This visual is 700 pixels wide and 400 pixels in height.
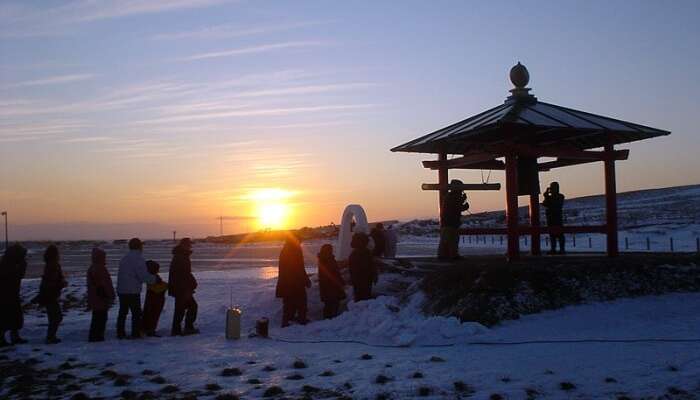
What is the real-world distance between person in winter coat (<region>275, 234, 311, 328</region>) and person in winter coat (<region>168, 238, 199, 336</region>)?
5.99 feet

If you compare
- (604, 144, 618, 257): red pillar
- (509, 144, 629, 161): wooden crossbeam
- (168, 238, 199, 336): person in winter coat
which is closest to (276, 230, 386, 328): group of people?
(168, 238, 199, 336): person in winter coat

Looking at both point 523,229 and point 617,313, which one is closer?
point 617,313

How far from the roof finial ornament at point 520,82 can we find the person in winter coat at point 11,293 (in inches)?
474

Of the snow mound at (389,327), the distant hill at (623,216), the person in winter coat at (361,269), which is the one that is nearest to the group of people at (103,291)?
the snow mound at (389,327)

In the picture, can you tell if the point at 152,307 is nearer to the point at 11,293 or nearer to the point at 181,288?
the point at 181,288

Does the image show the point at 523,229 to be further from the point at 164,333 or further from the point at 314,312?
the point at 164,333

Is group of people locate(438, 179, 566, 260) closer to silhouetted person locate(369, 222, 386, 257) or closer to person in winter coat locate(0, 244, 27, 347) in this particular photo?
silhouetted person locate(369, 222, 386, 257)

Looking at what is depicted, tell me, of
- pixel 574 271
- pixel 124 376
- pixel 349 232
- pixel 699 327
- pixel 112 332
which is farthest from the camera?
pixel 349 232

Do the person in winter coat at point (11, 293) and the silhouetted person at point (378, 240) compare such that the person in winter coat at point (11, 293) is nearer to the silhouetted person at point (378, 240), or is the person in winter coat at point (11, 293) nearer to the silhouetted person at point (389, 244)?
the silhouetted person at point (378, 240)

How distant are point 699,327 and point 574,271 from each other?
8.74 feet

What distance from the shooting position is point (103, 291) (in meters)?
12.9

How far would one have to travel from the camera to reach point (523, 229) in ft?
50.6

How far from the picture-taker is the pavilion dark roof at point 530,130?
14922mm

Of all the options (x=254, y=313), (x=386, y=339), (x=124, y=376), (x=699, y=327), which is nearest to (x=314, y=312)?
(x=254, y=313)
